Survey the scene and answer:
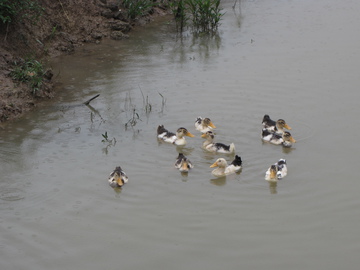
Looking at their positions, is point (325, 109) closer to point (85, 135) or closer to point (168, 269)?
point (85, 135)

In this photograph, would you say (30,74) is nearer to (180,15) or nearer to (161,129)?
(161,129)

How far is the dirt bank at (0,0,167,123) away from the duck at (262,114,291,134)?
4096 millimetres

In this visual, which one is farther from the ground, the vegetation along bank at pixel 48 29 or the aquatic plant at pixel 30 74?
the vegetation along bank at pixel 48 29

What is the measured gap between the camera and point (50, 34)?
1426 cm

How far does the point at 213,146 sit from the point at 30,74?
4.07 metres

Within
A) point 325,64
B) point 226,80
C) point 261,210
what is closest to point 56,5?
point 226,80

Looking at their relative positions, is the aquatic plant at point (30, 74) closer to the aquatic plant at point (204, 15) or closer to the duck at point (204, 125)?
the duck at point (204, 125)

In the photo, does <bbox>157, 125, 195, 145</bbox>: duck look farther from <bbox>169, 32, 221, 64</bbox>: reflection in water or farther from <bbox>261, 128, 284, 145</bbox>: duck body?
<bbox>169, 32, 221, 64</bbox>: reflection in water

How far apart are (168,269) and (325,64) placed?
24.0 ft

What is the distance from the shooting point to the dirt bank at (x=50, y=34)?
11383 millimetres

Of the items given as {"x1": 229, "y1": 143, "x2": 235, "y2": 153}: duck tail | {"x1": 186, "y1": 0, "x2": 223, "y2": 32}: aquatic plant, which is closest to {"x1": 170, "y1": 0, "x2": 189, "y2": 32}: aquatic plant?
{"x1": 186, "y1": 0, "x2": 223, "y2": 32}: aquatic plant

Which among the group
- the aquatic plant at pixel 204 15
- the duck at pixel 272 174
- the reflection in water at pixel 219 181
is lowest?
the reflection in water at pixel 219 181

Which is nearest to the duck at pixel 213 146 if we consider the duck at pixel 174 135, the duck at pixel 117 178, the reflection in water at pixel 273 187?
the duck at pixel 174 135

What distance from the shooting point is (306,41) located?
562 inches
